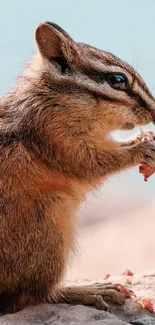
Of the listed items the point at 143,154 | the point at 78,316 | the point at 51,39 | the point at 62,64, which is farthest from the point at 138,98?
the point at 78,316

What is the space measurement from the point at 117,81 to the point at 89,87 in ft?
0.76

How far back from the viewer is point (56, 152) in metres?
7.70

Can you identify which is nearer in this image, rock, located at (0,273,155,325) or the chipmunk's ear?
rock, located at (0,273,155,325)

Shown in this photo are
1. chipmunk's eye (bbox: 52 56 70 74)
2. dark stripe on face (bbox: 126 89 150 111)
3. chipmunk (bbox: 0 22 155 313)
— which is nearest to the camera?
chipmunk (bbox: 0 22 155 313)

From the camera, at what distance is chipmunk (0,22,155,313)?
7.42m

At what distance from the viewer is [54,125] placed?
7727 millimetres

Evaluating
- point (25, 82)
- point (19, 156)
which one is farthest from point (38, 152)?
point (25, 82)

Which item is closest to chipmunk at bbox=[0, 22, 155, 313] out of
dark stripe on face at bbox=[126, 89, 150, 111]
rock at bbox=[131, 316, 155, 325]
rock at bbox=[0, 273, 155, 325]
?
dark stripe on face at bbox=[126, 89, 150, 111]

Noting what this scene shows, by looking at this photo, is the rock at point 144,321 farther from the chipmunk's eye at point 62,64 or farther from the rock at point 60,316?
the chipmunk's eye at point 62,64

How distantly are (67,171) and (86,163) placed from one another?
0.58 feet

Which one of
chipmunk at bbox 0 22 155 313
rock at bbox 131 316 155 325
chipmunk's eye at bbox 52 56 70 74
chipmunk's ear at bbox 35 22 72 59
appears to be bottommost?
rock at bbox 131 316 155 325

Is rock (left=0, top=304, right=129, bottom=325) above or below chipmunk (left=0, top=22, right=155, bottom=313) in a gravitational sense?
below

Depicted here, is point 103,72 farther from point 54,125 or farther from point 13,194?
point 13,194

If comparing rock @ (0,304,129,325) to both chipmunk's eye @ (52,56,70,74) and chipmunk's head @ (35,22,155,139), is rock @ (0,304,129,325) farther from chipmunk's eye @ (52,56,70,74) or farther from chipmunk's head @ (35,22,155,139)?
chipmunk's eye @ (52,56,70,74)
